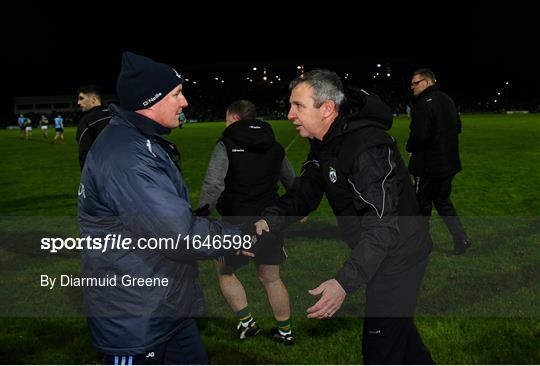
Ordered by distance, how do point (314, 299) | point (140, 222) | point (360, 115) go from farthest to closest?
point (314, 299)
point (360, 115)
point (140, 222)

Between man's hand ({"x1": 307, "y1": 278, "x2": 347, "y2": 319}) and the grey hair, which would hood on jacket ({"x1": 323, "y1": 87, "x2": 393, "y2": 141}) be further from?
man's hand ({"x1": 307, "y1": 278, "x2": 347, "y2": 319})

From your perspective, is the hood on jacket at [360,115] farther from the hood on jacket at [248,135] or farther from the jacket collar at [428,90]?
the jacket collar at [428,90]

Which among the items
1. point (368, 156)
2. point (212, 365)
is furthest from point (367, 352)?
point (212, 365)

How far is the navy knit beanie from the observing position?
2.67 metres

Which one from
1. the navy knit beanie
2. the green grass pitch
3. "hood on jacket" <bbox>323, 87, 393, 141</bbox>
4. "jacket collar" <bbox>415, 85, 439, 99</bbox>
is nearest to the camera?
the navy knit beanie

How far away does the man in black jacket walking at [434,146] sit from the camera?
690 cm

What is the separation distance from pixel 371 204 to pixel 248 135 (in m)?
2.16

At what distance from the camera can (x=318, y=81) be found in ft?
9.68

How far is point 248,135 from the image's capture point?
4.66m

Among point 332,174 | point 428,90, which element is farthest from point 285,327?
point 428,90

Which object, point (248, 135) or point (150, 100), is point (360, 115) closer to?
point (150, 100)

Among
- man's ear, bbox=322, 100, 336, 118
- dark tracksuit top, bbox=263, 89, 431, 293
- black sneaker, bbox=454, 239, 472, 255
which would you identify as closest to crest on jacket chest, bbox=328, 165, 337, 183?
dark tracksuit top, bbox=263, 89, 431, 293

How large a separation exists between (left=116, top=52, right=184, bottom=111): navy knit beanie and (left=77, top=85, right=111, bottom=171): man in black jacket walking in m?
4.16

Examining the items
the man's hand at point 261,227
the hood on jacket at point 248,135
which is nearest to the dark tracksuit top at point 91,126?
the hood on jacket at point 248,135
